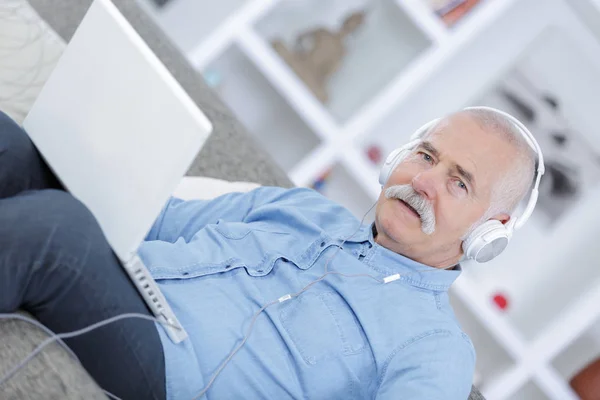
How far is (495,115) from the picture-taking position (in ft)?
4.01

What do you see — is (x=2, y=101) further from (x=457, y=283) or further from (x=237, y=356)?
(x=457, y=283)

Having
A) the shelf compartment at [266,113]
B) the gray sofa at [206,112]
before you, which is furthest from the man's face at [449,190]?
the shelf compartment at [266,113]

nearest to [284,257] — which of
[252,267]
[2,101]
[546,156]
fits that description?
[252,267]

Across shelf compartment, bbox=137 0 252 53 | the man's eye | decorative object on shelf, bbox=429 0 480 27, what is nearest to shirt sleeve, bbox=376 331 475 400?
the man's eye

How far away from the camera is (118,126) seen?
0.76 metres

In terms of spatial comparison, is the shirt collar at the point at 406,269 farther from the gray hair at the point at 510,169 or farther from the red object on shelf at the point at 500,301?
the red object on shelf at the point at 500,301

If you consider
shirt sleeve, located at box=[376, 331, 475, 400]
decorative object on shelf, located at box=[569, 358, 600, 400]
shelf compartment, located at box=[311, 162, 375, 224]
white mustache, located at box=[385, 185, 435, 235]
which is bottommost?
decorative object on shelf, located at box=[569, 358, 600, 400]

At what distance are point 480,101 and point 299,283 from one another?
132 cm

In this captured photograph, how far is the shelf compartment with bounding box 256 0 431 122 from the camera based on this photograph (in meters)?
2.27

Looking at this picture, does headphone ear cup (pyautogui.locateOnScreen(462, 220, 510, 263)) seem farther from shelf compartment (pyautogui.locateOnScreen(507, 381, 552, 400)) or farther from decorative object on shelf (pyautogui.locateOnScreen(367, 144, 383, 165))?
shelf compartment (pyautogui.locateOnScreen(507, 381, 552, 400))

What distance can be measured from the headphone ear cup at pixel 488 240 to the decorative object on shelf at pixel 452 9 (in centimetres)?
112

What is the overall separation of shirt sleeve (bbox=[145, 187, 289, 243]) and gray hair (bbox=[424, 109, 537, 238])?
0.46m

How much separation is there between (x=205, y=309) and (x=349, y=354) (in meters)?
0.28

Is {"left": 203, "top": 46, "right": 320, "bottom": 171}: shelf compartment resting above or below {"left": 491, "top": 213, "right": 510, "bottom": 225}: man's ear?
above
